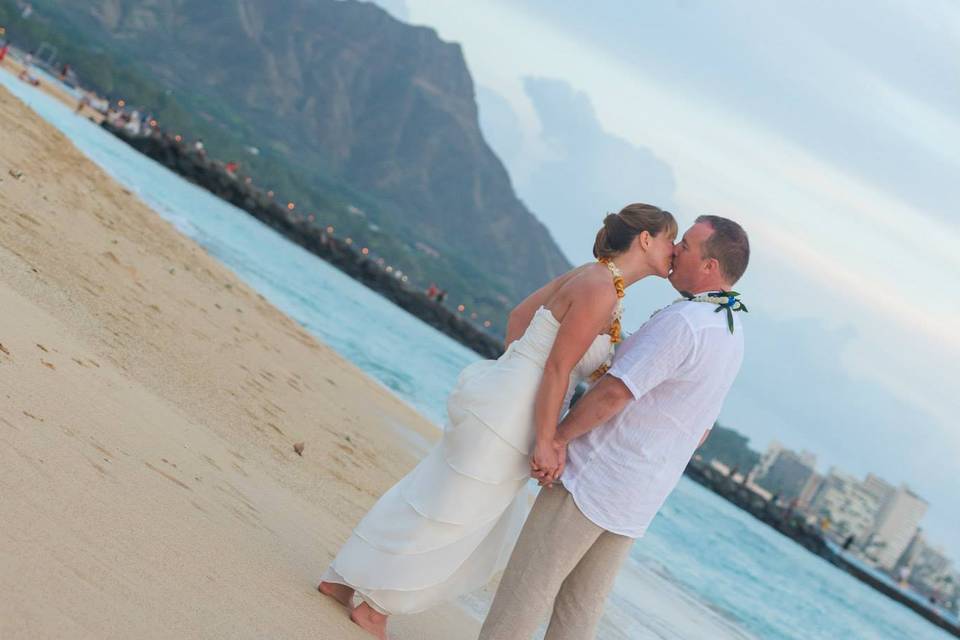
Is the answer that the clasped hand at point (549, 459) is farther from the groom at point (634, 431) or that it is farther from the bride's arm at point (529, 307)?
the bride's arm at point (529, 307)

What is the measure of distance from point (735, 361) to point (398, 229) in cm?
19280

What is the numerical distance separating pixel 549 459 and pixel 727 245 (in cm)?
93

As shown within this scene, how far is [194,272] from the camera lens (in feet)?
42.0

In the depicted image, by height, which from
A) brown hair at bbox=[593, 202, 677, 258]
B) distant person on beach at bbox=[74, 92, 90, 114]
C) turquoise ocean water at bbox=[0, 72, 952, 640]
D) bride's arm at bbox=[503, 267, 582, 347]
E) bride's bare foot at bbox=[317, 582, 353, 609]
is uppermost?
brown hair at bbox=[593, 202, 677, 258]

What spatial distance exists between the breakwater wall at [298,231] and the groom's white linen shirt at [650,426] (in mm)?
57492

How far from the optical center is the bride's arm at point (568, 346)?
12.2 feet

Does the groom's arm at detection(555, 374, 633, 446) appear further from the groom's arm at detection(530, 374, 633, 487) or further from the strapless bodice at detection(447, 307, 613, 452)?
the strapless bodice at detection(447, 307, 613, 452)

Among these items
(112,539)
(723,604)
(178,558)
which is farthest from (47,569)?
(723,604)

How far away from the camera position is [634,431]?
3.70 metres

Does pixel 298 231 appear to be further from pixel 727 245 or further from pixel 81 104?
pixel 727 245

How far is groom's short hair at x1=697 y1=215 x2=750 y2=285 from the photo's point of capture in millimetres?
3744

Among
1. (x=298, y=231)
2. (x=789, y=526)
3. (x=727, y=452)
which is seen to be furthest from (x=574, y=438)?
(x=727, y=452)

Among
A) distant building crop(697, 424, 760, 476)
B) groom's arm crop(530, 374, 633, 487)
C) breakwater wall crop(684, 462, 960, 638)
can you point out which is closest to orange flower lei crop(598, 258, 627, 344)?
groom's arm crop(530, 374, 633, 487)

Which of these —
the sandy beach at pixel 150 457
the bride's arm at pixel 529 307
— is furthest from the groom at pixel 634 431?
the sandy beach at pixel 150 457
